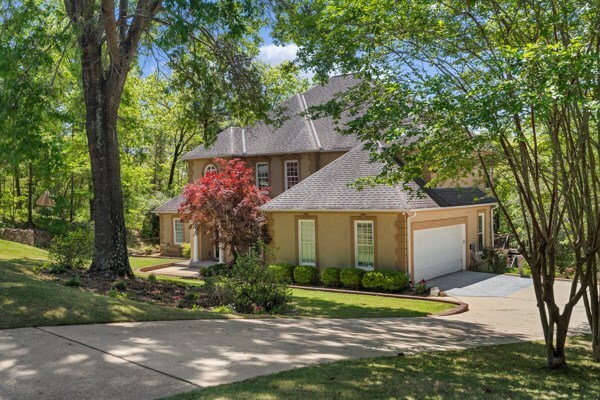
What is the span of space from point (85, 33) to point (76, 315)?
847cm

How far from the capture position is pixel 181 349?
7188 millimetres

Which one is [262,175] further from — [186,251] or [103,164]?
[103,164]

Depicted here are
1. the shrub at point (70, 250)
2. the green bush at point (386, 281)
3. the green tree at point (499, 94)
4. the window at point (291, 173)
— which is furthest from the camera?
the window at point (291, 173)

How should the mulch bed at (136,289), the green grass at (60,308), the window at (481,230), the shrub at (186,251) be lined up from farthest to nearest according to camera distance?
the shrub at (186,251) < the window at (481,230) < the mulch bed at (136,289) < the green grass at (60,308)

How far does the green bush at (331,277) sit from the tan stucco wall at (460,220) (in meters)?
2.78

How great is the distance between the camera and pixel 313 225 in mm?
21172

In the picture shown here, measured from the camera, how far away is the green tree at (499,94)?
21.6ft

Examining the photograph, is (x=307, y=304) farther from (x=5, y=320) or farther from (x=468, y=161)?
(x=5, y=320)

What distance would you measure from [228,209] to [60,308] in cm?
1267

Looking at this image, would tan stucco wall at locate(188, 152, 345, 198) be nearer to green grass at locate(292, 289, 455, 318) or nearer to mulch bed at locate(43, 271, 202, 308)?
green grass at locate(292, 289, 455, 318)

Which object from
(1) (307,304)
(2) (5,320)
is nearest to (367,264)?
(1) (307,304)

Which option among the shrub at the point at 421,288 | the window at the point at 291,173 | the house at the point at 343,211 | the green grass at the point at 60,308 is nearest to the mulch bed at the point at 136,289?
the green grass at the point at 60,308

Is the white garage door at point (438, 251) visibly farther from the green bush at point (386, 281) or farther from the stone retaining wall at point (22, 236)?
the stone retaining wall at point (22, 236)

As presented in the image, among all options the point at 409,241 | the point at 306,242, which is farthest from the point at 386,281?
the point at 306,242
